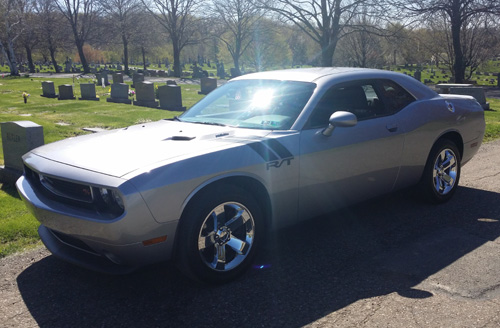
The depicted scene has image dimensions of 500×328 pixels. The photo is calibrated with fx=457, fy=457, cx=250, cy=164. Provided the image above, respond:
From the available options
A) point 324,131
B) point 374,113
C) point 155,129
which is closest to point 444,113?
point 374,113

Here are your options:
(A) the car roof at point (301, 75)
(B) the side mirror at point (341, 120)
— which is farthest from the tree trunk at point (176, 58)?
(B) the side mirror at point (341, 120)

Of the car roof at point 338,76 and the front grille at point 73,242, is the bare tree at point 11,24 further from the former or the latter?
the front grille at point 73,242

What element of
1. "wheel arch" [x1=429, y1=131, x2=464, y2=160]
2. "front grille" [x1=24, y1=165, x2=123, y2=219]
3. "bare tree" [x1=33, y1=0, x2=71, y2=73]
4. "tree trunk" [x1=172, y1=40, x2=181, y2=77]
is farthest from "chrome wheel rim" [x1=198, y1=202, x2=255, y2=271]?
"bare tree" [x1=33, y1=0, x2=71, y2=73]

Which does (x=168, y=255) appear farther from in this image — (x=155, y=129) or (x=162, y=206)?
(x=155, y=129)

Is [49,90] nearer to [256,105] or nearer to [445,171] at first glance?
[256,105]

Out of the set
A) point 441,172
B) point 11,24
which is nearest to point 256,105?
point 441,172

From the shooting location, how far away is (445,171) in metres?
5.43

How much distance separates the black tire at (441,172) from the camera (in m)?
5.21

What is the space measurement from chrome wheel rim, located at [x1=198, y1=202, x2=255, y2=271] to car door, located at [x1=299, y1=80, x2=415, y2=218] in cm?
62

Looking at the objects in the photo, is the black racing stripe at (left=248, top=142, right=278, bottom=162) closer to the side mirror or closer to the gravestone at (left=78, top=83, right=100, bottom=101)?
the side mirror

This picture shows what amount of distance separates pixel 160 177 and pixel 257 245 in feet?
3.44

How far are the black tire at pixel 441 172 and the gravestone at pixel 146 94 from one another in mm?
15143

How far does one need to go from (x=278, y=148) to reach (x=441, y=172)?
8.54ft

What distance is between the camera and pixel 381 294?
3.30 m
